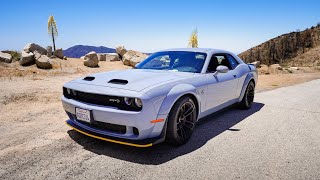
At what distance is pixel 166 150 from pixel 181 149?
0.75 feet

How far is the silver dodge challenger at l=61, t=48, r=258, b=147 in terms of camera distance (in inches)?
128

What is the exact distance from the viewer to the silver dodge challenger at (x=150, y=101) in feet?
10.6

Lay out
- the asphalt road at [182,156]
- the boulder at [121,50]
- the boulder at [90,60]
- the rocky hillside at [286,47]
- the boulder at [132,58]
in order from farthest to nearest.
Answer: the rocky hillside at [286,47]
the boulder at [121,50]
the boulder at [132,58]
the boulder at [90,60]
the asphalt road at [182,156]

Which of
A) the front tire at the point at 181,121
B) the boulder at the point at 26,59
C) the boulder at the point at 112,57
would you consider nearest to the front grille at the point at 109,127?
the front tire at the point at 181,121

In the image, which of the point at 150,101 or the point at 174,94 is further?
the point at 174,94

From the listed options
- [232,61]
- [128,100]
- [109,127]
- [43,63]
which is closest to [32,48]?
[43,63]

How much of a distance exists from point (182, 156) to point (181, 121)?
54cm

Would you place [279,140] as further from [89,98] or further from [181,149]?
[89,98]

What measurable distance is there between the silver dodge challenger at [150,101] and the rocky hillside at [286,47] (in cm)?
5678

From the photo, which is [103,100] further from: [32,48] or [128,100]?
[32,48]

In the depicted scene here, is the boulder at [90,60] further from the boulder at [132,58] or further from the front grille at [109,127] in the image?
the front grille at [109,127]

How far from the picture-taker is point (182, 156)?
354 centimetres

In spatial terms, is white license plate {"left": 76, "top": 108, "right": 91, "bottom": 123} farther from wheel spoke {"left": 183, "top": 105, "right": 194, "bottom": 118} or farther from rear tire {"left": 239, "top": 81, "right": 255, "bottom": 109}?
rear tire {"left": 239, "top": 81, "right": 255, "bottom": 109}

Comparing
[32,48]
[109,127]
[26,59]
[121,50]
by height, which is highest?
[32,48]
